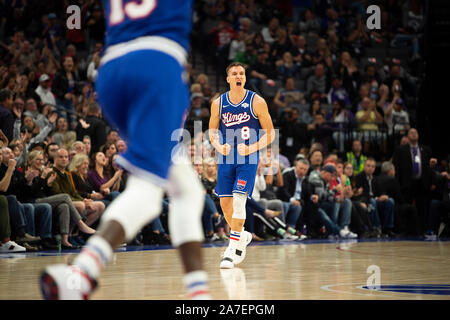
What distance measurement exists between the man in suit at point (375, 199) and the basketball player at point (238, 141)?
21.2 feet

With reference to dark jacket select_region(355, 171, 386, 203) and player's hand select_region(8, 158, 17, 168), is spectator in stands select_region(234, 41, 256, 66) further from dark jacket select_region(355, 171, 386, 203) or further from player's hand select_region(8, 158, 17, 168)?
player's hand select_region(8, 158, 17, 168)

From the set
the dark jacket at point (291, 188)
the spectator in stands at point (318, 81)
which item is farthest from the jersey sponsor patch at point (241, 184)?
the spectator in stands at point (318, 81)

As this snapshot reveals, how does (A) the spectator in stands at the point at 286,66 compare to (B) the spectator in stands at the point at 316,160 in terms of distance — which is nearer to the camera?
(B) the spectator in stands at the point at 316,160

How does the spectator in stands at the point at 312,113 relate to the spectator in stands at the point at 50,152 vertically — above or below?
above

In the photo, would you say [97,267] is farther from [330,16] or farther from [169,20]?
[330,16]

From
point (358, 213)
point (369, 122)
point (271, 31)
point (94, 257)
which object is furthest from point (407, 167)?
point (94, 257)

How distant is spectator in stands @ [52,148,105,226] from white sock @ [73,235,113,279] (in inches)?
274

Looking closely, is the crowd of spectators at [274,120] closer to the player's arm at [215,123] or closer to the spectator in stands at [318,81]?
the spectator in stands at [318,81]

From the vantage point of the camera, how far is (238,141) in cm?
744

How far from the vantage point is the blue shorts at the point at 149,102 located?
321cm

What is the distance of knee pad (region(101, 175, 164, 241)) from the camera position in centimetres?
318

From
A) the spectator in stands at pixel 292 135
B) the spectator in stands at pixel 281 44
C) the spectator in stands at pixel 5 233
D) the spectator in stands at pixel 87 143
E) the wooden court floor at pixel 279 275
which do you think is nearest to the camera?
the wooden court floor at pixel 279 275

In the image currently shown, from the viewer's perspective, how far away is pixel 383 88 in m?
16.2

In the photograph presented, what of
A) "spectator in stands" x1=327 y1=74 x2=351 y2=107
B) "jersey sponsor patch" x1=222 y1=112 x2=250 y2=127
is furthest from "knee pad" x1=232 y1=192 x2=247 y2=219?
"spectator in stands" x1=327 y1=74 x2=351 y2=107
